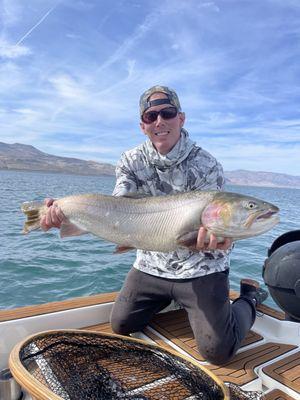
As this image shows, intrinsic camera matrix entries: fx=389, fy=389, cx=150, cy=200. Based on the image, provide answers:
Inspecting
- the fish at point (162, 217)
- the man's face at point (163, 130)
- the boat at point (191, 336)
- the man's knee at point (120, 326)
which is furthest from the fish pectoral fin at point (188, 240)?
the man's knee at point (120, 326)

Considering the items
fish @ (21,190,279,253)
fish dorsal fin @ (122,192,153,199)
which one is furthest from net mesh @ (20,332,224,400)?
fish dorsal fin @ (122,192,153,199)

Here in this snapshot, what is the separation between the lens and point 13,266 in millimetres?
10406

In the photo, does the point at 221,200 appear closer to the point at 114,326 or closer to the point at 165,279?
the point at 165,279

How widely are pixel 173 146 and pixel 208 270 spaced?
5.18ft

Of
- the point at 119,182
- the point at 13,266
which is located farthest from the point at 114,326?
the point at 13,266

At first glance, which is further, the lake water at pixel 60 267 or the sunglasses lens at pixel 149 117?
the lake water at pixel 60 267

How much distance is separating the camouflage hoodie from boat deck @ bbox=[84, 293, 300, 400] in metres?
0.81

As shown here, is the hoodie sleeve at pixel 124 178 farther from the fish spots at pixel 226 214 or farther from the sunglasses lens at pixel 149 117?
the fish spots at pixel 226 214

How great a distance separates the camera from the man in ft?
14.7

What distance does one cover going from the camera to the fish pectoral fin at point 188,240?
12.7 feet

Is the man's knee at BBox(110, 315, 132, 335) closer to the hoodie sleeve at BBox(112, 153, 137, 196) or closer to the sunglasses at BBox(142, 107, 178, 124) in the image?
the hoodie sleeve at BBox(112, 153, 137, 196)

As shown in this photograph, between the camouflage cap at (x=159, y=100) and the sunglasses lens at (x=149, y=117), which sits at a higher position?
the camouflage cap at (x=159, y=100)

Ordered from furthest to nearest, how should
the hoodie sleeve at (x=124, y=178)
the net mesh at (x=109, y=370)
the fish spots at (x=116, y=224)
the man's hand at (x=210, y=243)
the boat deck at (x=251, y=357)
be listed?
the hoodie sleeve at (x=124, y=178) < the fish spots at (x=116, y=224) < the boat deck at (x=251, y=357) < the man's hand at (x=210, y=243) < the net mesh at (x=109, y=370)

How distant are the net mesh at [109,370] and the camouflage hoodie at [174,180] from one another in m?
1.21
